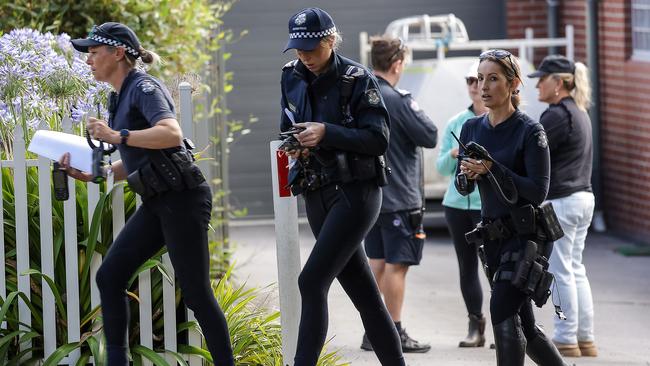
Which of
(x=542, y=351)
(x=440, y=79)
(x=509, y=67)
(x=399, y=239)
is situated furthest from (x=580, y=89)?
(x=440, y=79)

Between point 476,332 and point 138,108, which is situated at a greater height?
point 138,108

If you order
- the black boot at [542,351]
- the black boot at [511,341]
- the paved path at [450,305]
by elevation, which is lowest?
the paved path at [450,305]

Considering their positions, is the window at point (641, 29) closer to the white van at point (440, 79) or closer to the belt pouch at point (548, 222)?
the white van at point (440, 79)

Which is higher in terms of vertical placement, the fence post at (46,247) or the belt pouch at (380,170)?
the belt pouch at (380,170)

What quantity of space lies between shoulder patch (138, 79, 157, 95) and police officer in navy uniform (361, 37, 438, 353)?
97.5 inches

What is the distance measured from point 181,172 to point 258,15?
9475 mm

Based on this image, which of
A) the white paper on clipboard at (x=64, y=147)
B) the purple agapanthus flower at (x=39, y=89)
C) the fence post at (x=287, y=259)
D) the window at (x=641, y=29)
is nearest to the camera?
the white paper on clipboard at (x=64, y=147)

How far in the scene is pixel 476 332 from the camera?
8164mm

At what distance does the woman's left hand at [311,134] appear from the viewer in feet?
18.6

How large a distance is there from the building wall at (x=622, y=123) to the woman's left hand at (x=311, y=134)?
7821mm

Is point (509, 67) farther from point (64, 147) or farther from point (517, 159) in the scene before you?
point (64, 147)

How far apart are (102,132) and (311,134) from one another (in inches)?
35.6

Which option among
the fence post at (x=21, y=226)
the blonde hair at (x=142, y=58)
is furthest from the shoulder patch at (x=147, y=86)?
the fence post at (x=21, y=226)

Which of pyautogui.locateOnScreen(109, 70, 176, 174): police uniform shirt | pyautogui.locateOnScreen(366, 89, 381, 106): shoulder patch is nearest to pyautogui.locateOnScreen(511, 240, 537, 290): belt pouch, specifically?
pyautogui.locateOnScreen(366, 89, 381, 106): shoulder patch
